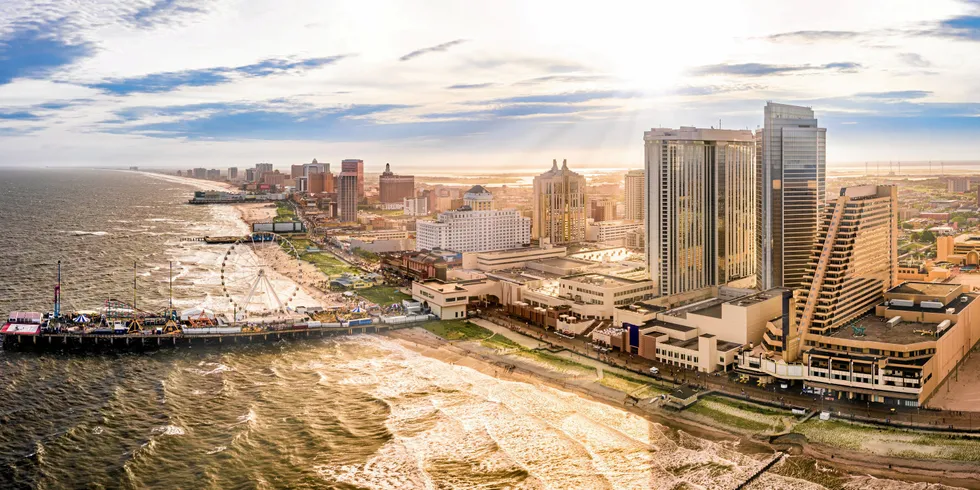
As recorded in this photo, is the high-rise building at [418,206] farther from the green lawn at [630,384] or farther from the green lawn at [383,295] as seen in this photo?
the green lawn at [630,384]

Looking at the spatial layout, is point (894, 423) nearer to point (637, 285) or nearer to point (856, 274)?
point (856, 274)

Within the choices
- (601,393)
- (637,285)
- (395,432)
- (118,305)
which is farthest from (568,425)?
(118,305)

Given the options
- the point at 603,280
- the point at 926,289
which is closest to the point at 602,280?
the point at 603,280

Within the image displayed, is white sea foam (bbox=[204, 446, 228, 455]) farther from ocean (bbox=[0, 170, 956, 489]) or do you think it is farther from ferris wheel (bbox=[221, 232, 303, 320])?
ferris wheel (bbox=[221, 232, 303, 320])

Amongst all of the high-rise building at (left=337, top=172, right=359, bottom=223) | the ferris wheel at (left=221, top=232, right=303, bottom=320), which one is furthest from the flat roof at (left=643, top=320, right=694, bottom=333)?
the high-rise building at (left=337, top=172, right=359, bottom=223)

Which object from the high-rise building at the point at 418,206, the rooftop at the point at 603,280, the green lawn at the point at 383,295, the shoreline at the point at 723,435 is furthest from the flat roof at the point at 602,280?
the high-rise building at the point at 418,206

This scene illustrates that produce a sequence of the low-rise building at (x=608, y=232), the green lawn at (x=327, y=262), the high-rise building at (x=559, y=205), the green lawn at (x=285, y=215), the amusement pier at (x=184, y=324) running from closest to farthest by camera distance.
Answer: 1. the amusement pier at (x=184, y=324)
2. the green lawn at (x=327, y=262)
3. the high-rise building at (x=559, y=205)
4. the low-rise building at (x=608, y=232)
5. the green lawn at (x=285, y=215)
